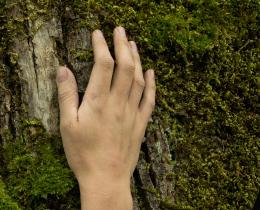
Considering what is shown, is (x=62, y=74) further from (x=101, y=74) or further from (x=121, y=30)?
(x=121, y=30)

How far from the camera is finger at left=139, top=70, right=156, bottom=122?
2840mm

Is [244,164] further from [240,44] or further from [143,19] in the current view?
[143,19]

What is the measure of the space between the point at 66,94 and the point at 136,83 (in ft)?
1.31

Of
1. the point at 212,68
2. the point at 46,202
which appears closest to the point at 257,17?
the point at 212,68

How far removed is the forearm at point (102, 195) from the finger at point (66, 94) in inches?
14.9

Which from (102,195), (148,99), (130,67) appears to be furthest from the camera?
(148,99)

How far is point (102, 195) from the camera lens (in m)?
2.62

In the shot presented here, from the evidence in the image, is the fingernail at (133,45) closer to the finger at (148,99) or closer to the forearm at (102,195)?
the finger at (148,99)

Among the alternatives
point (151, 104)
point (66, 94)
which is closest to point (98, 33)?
point (66, 94)

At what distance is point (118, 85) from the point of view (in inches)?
106

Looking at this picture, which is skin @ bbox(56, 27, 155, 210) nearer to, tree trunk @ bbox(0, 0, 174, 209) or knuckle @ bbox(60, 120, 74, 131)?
knuckle @ bbox(60, 120, 74, 131)

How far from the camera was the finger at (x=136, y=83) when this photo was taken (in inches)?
110

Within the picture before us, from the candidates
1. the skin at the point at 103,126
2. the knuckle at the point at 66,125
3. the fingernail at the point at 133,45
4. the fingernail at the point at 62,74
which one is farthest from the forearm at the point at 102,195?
the fingernail at the point at 133,45

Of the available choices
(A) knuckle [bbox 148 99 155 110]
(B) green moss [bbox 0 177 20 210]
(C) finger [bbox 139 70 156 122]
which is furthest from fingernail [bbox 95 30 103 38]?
(B) green moss [bbox 0 177 20 210]
